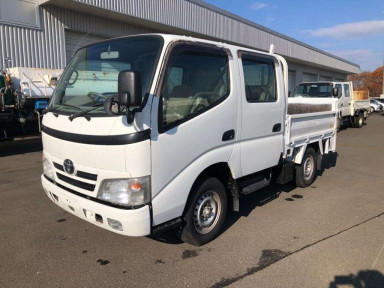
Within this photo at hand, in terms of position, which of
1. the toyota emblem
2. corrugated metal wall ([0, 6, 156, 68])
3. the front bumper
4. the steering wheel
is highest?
corrugated metal wall ([0, 6, 156, 68])

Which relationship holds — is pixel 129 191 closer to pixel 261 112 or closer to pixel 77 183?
pixel 77 183

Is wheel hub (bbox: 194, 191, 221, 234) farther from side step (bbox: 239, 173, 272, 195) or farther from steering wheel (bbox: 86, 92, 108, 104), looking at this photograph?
steering wheel (bbox: 86, 92, 108, 104)

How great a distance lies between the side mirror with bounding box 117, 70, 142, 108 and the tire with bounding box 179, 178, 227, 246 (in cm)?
133

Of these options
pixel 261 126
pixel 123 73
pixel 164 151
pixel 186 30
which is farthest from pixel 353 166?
pixel 186 30

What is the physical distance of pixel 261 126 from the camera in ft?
14.7

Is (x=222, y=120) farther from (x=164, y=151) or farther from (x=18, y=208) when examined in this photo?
(x=18, y=208)

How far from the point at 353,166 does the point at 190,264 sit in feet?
20.6

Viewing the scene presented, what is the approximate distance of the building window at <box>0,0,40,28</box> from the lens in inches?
431

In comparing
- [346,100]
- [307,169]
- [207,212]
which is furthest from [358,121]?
[207,212]

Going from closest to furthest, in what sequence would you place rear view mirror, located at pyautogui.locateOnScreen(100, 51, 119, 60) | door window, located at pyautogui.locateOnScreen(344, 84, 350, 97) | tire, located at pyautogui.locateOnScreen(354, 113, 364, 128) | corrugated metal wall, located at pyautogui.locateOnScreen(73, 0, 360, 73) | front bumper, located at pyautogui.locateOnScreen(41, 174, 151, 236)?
front bumper, located at pyautogui.locateOnScreen(41, 174, 151, 236) < rear view mirror, located at pyautogui.locateOnScreen(100, 51, 119, 60) < corrugated metal wall, located at pyautogui.locateOnScreen(73, 0, 360, 73) < door window, located at pyautogui.locateOnScreen(344, 84, 350, 97) < tire, located at pyautogui.locateOnScreen(354, 113, 364, 128)

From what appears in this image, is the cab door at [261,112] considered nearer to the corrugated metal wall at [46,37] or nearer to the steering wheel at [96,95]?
the steering wheel at [96,95]

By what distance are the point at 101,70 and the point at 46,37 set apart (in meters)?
9.75

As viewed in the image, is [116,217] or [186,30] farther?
[186,30]

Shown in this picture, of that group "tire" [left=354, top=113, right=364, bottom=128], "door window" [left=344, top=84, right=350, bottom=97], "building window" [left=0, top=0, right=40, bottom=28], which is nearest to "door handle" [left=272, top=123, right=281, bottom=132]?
"building window" [left=0, top=0, right=40, bottom=28]
